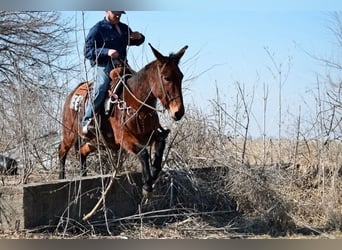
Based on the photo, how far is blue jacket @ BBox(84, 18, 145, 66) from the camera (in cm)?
375

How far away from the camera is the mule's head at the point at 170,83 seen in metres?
3.59

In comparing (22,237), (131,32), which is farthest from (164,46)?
(22,237)

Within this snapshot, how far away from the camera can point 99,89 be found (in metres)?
3.89

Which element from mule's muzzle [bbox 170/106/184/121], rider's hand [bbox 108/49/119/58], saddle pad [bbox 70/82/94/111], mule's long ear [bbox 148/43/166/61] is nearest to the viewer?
mule's muzzle [bbox 170/106/184/121]

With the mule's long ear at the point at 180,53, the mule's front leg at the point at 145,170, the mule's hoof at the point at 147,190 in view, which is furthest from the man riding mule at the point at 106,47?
the mule's hoof at the point at 147,190

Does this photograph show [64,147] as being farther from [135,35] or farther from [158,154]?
[135,35]

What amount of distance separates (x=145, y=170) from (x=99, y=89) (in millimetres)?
520

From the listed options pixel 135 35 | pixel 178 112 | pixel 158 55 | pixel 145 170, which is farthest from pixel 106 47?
pixel 145 170

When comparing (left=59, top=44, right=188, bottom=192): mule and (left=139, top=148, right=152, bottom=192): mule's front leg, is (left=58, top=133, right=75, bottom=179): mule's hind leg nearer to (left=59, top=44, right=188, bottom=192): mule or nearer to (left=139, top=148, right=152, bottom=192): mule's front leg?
(left=59, top=44, right=188, bottom=192): mule

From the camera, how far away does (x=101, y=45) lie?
3.81 meters

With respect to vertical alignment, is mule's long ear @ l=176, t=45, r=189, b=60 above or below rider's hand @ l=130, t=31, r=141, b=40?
below

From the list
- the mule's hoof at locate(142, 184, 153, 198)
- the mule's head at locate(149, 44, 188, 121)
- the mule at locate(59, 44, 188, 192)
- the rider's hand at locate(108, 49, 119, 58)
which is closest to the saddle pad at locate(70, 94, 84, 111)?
the mule at locate(59, 44, 188, 192)

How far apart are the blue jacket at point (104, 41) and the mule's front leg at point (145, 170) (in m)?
0.53

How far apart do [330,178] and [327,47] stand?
683mm
